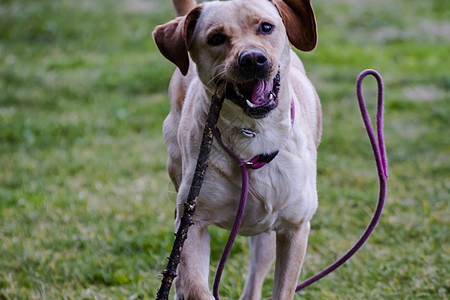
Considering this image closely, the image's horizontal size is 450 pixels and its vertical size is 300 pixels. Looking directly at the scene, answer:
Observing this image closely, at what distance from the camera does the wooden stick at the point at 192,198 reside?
3074mm

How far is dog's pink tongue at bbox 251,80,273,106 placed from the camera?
10.5ft

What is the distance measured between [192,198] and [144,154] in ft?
15.1

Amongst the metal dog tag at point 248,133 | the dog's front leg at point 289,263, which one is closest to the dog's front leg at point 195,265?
the dog's front leg at point 289,263

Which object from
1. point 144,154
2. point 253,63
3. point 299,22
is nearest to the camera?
point 253,63

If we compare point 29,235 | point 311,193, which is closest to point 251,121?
point 311,193

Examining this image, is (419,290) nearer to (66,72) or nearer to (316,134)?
(316,134)

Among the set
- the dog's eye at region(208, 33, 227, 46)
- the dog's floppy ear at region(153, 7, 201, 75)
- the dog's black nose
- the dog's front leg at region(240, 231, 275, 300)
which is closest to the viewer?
the dog's black nose

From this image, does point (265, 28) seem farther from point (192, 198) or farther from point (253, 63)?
point (192, 198)

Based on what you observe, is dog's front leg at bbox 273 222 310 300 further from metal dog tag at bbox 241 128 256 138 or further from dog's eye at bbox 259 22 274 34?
dog's eye at bbox 259 22 274 34

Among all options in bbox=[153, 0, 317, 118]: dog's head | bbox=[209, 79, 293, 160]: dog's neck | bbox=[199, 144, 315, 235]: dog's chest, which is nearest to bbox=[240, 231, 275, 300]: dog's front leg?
bbox=[199, 144, 315, 235]: dog's chest

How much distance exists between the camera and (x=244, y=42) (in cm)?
321

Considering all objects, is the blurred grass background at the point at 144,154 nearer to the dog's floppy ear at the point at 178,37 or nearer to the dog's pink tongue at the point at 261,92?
the dog's floppy ear at the point at 178,37

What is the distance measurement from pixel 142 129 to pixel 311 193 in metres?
5.27

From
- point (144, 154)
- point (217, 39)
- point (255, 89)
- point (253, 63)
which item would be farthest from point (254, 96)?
point (144, 154)
